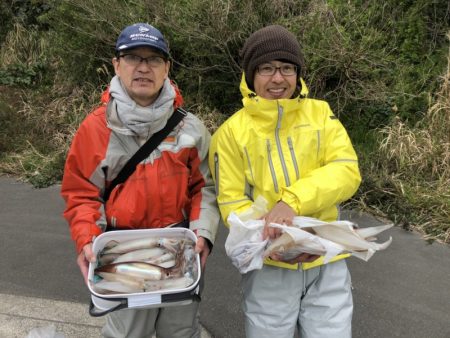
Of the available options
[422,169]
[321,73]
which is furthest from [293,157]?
[321,73]

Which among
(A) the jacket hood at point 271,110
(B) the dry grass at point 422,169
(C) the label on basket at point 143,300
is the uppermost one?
(A) the jacket hood at point 271,110

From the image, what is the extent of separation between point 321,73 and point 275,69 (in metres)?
4.02

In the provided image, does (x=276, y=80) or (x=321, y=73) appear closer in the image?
(x=276, y=80)

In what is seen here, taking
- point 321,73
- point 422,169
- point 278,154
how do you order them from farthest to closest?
point 321,73
point 422,169
point 278,154

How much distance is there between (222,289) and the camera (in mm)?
3307

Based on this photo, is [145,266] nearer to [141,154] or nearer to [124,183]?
[124,183]

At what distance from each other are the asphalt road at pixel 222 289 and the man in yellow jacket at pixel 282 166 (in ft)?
3.07

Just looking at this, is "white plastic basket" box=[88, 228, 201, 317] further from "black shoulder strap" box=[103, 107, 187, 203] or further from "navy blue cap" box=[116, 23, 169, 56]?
"navy blue cap" box=[116, 23, 169, 56]

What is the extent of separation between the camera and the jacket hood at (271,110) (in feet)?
6.29

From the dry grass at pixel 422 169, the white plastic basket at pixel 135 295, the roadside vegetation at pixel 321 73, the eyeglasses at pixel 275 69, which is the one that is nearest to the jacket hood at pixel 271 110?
the eyeglasses at pixel 275 69

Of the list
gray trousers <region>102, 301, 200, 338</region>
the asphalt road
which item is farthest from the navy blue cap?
the asphalt road

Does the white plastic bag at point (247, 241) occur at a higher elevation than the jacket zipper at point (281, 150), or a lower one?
lower

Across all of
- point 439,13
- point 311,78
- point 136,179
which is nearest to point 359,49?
point 311,78

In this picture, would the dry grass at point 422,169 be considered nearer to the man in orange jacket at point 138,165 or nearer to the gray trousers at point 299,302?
the gray trousers at point 299,302
